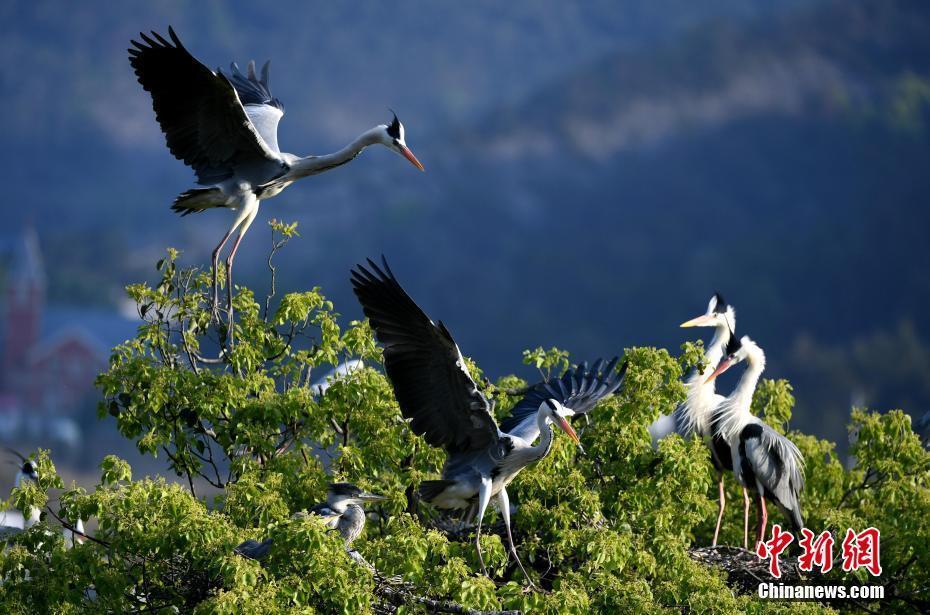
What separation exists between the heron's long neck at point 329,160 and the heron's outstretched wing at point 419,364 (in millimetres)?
2244

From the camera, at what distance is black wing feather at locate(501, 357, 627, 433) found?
33.4ft

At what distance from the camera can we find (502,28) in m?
130

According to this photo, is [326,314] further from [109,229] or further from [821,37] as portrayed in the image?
[821,37]

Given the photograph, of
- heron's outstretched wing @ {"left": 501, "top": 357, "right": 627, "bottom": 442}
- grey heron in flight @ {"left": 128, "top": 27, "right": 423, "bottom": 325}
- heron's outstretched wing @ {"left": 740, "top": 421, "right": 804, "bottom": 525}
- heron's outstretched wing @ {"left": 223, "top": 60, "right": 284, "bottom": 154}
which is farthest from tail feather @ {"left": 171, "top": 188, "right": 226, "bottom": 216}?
heron's outstretched wing @ {"left": 740, "top": 421, "right": 804, "bottom": 525}

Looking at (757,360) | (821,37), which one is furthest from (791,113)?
(757,360)

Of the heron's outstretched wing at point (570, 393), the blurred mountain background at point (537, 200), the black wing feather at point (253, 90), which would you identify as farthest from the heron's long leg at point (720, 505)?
the blurred mountain background at point (537, 200)

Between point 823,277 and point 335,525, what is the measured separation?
6578 centimetres

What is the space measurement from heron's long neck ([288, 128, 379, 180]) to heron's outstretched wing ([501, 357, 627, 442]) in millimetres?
2309

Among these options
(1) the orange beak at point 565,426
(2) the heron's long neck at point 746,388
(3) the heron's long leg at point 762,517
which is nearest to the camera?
(1) the orange beak at point 565,426

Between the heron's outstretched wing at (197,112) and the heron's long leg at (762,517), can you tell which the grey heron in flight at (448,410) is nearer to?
the heron's outstretched wing at (197,112)

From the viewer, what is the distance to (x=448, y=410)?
368 inches

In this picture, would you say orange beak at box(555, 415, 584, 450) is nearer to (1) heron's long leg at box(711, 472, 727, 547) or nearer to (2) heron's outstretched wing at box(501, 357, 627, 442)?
(2) heron's outstretched wing at box(501, 357, 627, 442)

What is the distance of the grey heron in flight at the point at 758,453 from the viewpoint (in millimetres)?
11453

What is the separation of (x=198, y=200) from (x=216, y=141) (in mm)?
458
